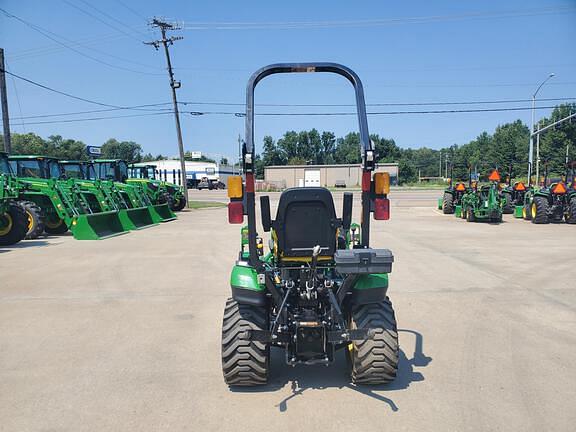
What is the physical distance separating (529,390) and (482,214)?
51.5 ft

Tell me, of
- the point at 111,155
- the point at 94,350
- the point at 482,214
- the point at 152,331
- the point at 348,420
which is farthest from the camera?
the point at 111,155

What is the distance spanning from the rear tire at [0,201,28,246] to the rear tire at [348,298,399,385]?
1177cm

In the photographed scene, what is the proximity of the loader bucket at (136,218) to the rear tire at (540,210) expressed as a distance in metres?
14.7

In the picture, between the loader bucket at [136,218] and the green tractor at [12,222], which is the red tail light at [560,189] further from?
the green tractor at [12,222]

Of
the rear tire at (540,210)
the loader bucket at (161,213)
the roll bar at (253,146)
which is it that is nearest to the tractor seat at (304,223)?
the roll bar at (253,146)

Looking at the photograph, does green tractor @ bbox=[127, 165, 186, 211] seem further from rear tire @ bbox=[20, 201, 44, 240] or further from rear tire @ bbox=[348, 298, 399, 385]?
rear tire @ bbox=[348, 298, 399, 385]

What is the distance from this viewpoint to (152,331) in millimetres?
5777

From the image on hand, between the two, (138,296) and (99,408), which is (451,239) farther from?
(99,408)

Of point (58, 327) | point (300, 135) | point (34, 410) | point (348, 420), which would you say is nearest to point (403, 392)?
point (348, 420)

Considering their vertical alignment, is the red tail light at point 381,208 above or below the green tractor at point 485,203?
above

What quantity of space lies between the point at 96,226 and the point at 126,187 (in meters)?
4.58

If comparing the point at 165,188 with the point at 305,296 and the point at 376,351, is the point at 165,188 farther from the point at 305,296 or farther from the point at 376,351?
the point at 376,351

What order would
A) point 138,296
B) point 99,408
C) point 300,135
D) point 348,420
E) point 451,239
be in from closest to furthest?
1. point 348,420
2. point 99,408
3. point 138,296
4. point 451,239
5. point 300,135

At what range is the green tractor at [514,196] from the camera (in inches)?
804
